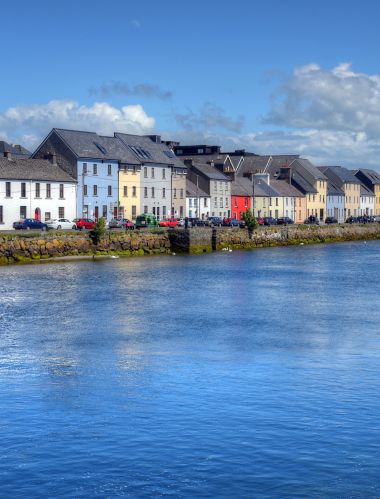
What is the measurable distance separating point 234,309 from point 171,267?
99.9 feet

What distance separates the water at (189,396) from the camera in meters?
20.0

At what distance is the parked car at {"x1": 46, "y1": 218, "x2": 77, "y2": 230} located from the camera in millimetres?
99738

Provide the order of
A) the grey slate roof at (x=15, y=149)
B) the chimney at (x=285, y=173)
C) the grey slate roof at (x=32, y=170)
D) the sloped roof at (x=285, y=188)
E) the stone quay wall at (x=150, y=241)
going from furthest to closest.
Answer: the chimney at (x=285, y=173) < the sloped roof at (x=285, y=188) < the grey slate roof at (x=15, y=149) < the grey slate roof at (x=32, y=170) < the stone quay wall at (x=150, y=241)

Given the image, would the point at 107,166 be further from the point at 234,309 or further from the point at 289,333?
the point at 289,333

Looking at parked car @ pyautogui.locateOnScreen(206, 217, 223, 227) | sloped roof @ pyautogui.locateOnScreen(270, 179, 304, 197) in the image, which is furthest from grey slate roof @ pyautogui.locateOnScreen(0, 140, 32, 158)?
sloped roof @ pyautogui.locateOnScreen(270, 179, 304, 197)

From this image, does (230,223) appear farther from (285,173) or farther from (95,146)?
(285,173)

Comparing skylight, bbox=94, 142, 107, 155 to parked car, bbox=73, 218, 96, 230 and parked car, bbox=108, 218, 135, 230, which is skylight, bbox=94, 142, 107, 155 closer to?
parked car, bbox=108, 218, 135, 230

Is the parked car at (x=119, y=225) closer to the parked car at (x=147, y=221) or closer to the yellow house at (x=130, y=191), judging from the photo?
the parked car at (x=147, y=221)

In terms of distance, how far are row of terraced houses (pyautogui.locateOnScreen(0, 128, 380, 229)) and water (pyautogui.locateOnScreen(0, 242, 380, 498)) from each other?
54.0 m

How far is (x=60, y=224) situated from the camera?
10112 centimetres

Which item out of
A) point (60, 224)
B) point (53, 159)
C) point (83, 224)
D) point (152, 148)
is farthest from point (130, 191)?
point (60, 224)

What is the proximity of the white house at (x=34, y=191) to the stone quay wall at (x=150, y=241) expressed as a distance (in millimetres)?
15503

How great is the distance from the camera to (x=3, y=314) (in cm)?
4588

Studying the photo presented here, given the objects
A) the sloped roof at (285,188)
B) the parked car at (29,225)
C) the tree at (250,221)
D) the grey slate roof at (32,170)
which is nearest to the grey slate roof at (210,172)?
the sloped roof at (285,188)
